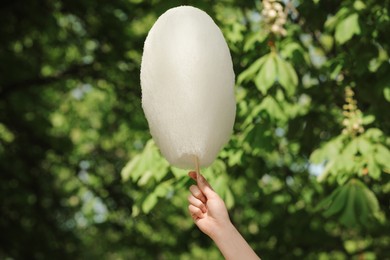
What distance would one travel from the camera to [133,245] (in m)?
7.73

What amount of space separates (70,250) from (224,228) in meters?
6.59

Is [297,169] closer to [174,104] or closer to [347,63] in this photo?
[347,63]

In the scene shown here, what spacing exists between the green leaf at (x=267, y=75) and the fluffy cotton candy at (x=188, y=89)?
150 cm

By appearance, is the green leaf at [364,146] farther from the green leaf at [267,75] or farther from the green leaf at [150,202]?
the green leaf at [150,202]

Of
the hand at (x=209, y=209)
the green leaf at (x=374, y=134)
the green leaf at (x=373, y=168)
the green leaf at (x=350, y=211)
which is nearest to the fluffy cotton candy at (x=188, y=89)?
the hand at (x=209, y=209)

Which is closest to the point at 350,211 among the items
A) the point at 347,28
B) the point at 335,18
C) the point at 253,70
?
the point at 253,70

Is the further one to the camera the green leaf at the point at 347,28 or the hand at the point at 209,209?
the green leaf at the point at 347,28

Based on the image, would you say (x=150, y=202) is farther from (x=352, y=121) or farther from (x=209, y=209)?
(x=209, y=209)

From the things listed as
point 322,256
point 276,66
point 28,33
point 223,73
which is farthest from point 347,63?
point 28,33

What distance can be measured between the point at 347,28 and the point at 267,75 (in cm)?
53

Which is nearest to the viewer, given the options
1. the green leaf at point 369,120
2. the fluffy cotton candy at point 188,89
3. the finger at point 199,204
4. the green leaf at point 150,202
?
the fluffy cotton candy at point 188,89

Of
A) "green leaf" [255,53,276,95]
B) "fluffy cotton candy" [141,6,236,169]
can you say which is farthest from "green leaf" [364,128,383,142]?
"fluffy cotton candy" [141,6,236,169]

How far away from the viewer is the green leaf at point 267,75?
12.0 feet

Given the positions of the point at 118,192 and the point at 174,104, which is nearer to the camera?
the point at 174,104
